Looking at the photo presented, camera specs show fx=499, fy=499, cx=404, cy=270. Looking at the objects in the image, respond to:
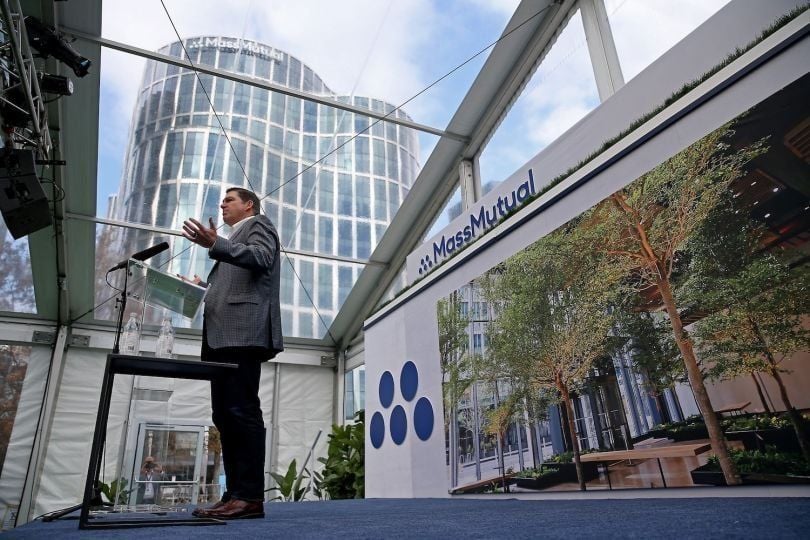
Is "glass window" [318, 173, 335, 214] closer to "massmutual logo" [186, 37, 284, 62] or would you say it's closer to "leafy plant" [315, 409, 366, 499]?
"massmutual logo" [186, 37, 284, 62]

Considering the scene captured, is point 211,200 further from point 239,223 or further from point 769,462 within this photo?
point 769,462

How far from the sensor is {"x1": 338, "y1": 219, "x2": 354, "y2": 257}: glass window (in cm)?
628

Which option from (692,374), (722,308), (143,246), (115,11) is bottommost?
(692,374)

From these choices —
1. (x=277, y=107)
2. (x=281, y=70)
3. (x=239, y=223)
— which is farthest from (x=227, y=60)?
(x=239, y=223)

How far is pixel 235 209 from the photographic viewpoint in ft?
6.23

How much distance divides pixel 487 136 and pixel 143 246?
4.13m

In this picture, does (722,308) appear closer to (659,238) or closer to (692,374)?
(692,374)

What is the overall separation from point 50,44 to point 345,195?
124 inches

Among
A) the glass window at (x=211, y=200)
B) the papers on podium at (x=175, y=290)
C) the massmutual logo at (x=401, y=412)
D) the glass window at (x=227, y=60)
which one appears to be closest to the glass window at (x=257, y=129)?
the glass window at (x=227, y=60)

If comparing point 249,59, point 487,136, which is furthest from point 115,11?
point 487,136

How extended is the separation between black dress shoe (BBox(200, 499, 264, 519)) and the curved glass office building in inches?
169

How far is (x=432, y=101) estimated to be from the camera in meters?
5.10

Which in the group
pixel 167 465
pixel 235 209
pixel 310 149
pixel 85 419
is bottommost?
pixel 167 465

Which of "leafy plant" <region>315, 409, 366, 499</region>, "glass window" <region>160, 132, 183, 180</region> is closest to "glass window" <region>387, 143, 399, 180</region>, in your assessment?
"glass window" <region>160, 132, 183, 180</region>
